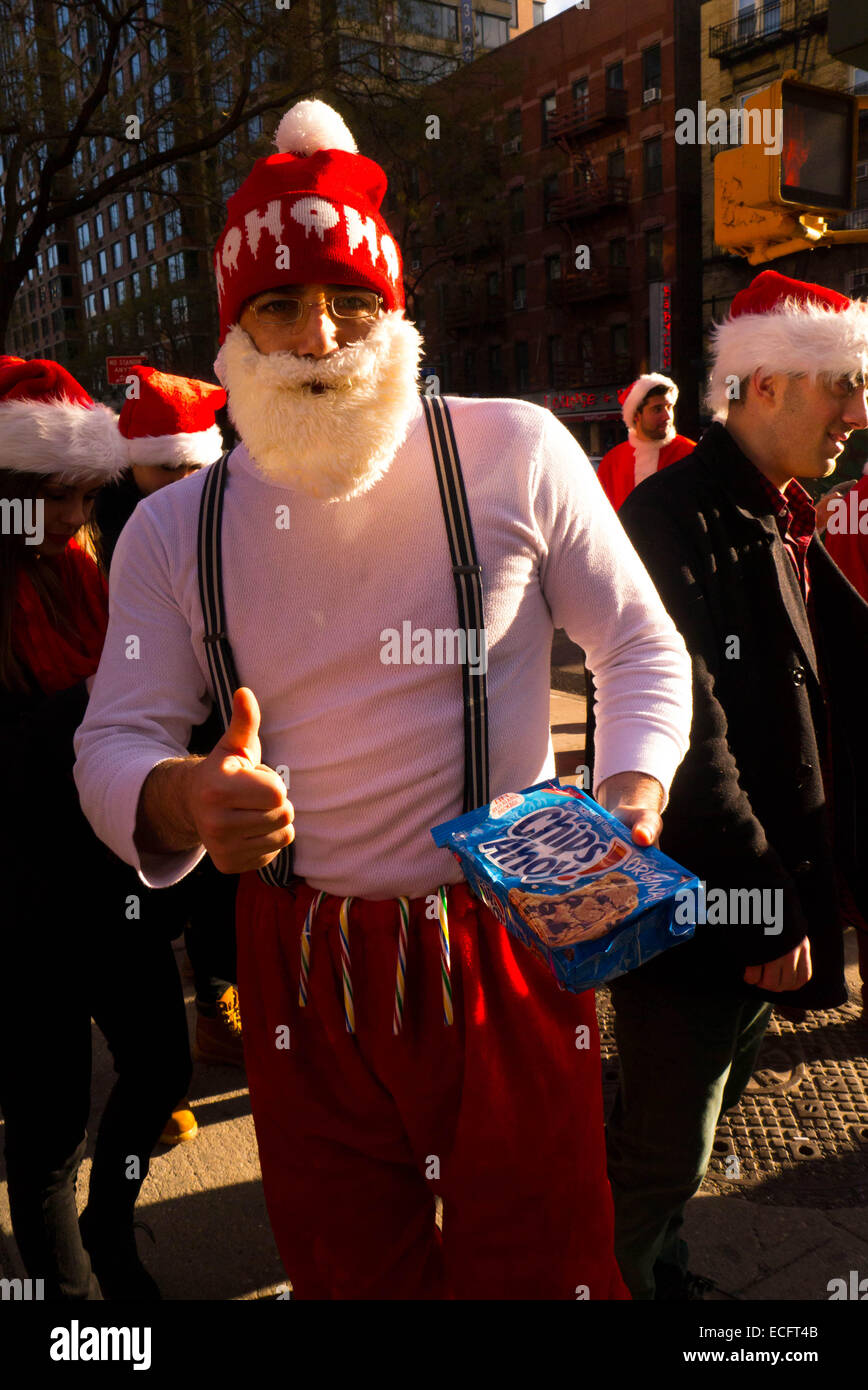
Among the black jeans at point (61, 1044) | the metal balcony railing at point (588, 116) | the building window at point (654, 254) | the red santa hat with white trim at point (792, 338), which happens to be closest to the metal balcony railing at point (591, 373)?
the building window at point (654, 254)

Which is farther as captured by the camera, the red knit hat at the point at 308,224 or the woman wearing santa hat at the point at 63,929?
the woman wearing santa hat at the point at 63,929

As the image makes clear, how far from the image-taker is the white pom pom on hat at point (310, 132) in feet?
5.88

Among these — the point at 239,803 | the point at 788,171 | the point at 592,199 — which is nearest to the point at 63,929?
the point at 239,803

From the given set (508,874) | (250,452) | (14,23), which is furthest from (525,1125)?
(14,23)

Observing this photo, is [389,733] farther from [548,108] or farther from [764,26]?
[548,108]

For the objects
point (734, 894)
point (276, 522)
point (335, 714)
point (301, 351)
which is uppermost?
point (301, 351)

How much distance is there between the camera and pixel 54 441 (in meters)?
2.51

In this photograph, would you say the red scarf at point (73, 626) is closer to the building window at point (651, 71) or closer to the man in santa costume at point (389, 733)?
the man in santa costume at point (389, 733)

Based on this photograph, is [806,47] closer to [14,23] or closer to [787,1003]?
[14,23]

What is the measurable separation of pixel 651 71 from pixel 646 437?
86.0 ft

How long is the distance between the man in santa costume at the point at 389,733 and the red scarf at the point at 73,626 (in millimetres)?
737
